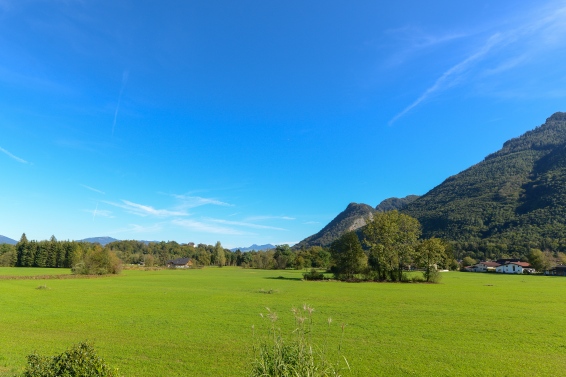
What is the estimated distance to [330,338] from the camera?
1570 cm

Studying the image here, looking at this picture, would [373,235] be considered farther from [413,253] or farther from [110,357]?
[110,357]

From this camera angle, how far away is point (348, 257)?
6456cm

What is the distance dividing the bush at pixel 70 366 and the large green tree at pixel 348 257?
199 ft

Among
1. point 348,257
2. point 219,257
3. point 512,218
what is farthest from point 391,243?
point 512,218

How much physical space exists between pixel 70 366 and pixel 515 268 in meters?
146

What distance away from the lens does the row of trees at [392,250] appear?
194 feet

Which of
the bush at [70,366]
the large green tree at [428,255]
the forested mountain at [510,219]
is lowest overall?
the bush at [70,366]

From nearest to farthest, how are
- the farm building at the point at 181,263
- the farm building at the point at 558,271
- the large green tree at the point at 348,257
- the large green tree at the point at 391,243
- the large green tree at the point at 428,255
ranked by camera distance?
the large green tree at the point at 391,243 → the large green tree at the point at 428,255 → the large green tree at the point at 348,257 → the farm building at the point at 558,271 → the farm building at the point at 181,263

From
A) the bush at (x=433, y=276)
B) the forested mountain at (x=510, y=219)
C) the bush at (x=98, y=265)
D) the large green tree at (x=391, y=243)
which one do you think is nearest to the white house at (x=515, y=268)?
the forested mountain at (x=510, y=219)

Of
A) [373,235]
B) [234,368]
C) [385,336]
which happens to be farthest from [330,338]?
[373,235]

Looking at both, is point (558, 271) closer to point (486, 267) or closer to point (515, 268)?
point (515, 268)

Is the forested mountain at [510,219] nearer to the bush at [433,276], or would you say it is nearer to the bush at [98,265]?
the bush at [433,276]

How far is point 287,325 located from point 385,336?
224 inches

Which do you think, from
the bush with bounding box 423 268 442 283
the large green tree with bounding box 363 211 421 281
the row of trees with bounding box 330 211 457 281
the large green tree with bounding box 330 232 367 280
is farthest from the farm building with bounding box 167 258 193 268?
the bush with bounding box 423 268 442 283
